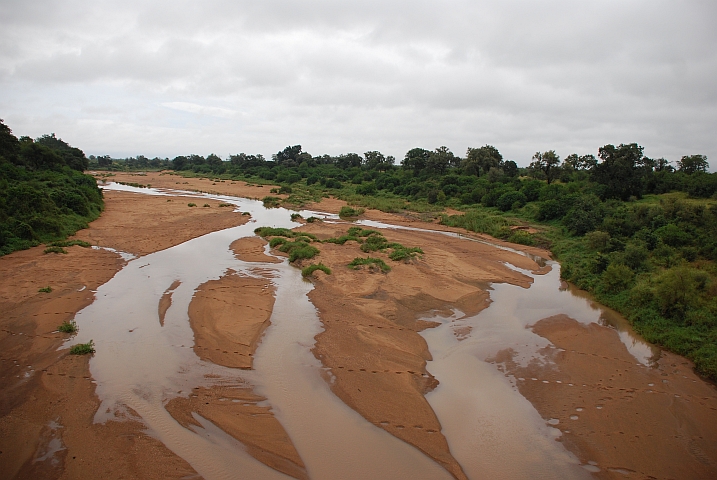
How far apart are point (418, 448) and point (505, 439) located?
1847 millimetres

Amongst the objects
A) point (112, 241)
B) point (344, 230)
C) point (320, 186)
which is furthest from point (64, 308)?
point (320, 186)

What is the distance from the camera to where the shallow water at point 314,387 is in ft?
25.4

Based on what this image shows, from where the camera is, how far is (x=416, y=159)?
224 ft

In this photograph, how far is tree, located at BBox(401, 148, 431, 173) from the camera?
2675 inches

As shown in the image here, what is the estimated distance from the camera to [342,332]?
42.9ft

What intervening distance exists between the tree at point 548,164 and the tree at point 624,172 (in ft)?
44.1

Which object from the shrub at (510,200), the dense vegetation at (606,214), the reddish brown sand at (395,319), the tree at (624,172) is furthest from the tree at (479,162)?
the reddish brown sand at (395,319)

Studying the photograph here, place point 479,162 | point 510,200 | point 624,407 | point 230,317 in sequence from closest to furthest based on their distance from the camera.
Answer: point 624,407, point 230,317, point 510,200, point 479,162

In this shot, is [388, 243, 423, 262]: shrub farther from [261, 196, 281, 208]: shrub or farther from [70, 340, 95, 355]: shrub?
[261, 196, 281, 208]: shrub

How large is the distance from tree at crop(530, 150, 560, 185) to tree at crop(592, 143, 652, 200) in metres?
13.4

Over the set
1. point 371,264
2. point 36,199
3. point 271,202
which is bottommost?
point 371,264

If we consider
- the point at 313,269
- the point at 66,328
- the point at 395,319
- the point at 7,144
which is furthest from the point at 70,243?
the point at 7,144

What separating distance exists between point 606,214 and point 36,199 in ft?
117

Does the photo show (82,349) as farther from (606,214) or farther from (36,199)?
(606,214)
